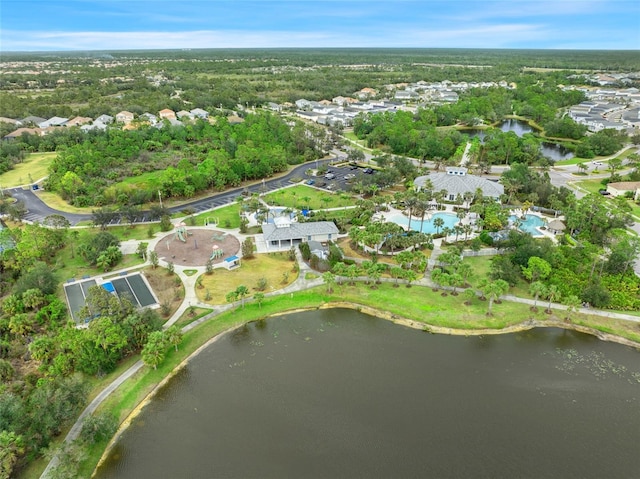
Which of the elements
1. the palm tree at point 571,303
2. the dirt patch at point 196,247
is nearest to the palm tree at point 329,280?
the dirt patch at point 196,247

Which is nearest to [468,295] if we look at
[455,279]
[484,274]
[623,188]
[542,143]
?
[455,279]

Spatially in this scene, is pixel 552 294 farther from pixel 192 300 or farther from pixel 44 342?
pixel 44 342

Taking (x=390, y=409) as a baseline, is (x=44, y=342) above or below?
above

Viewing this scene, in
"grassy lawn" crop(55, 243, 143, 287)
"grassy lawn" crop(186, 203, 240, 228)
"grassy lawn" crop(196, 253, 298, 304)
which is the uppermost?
"grassy lawn" crop(186, 203, 240, 228)

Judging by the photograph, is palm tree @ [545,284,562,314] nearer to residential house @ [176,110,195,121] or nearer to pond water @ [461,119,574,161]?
pond water @ [461,119,574,161]

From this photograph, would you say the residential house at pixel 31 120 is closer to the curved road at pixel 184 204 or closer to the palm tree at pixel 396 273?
the curved road at pixel 184 204

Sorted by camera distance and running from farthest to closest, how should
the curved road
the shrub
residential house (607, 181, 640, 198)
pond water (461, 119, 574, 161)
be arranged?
pond water (461, 119, 574, 161) → residential house (607, 181, 640, 198) → the curved road → the shrub

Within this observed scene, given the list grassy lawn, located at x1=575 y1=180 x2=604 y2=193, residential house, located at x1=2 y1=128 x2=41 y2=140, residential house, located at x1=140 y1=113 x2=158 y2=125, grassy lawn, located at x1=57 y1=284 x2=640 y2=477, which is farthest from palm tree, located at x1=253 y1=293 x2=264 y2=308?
residential house, located at x1=2 y1=128 x2=41 y2=140

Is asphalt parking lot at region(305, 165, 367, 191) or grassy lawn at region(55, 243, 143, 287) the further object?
asphalt parking lot at region(305, 165, 367, 191)
